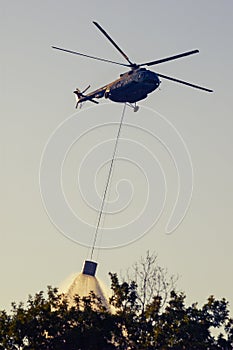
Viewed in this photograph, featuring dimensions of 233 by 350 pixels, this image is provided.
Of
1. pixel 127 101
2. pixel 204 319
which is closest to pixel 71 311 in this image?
pixel 204 319

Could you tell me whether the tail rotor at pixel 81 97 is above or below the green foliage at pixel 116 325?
above

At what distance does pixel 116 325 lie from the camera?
70.7m

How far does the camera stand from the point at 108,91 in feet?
281

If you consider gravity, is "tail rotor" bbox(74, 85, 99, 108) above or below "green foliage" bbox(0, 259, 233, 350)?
above

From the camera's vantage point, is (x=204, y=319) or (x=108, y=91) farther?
(x=108, y=91)

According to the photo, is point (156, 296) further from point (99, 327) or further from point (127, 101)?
point (127, 101)

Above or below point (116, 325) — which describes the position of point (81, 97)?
above

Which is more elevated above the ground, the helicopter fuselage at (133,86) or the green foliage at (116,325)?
the helicopter fuselage at (133,86)

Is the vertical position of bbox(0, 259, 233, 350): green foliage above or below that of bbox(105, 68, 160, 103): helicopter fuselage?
below

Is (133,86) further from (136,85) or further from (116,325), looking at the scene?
(116,325)

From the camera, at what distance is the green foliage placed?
68.4 meters

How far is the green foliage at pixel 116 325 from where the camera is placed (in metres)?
68.4

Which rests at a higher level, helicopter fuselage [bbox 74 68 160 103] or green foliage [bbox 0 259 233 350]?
helicopter fuselage [bbox 74 68 160 103]

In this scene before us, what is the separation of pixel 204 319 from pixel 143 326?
5.60 metres
